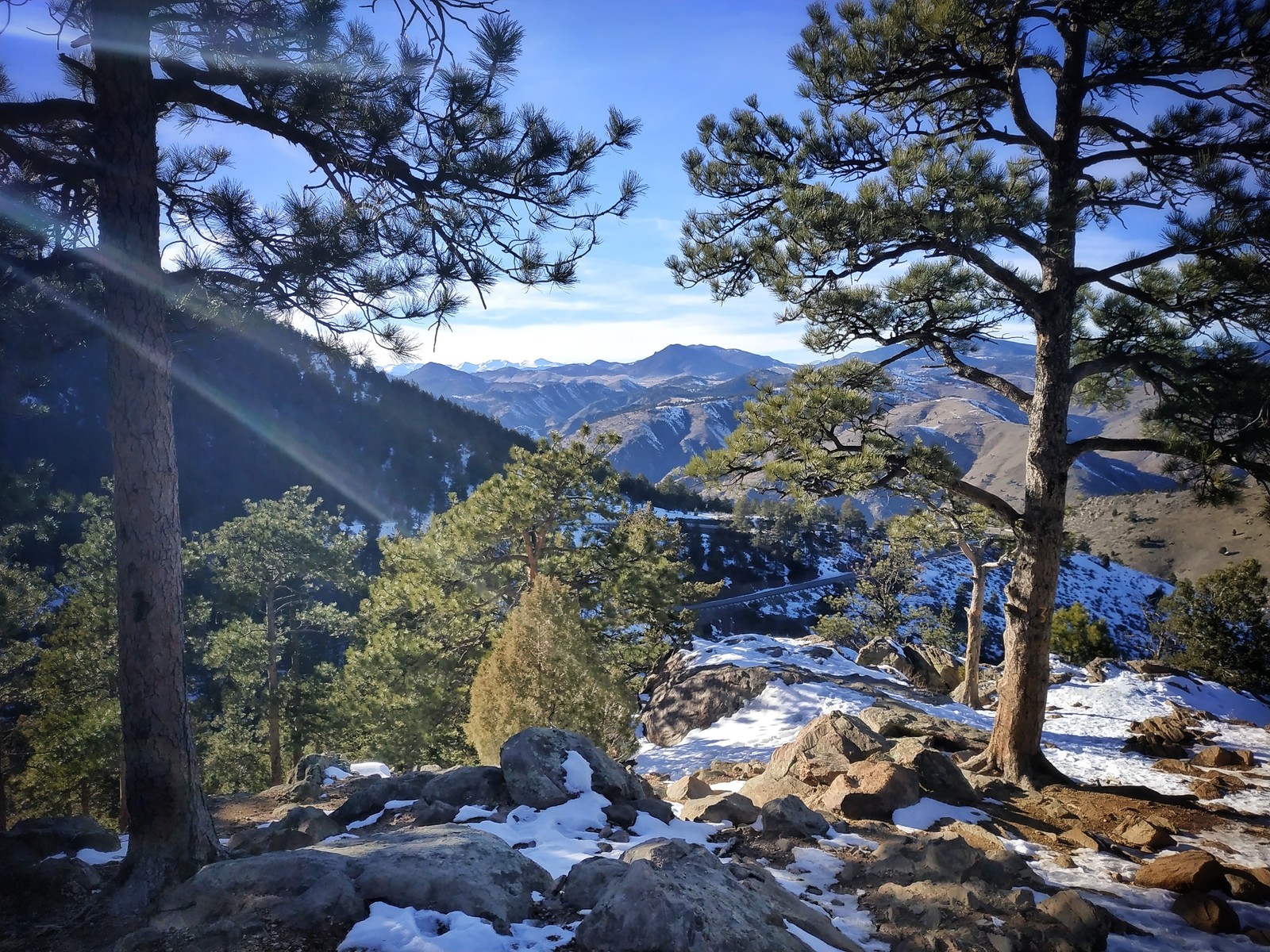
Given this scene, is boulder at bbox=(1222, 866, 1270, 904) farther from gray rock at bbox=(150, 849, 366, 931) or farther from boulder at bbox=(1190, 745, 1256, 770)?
gray rock at bbox=(150, 849, 366, 931)

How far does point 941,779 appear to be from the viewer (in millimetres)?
6500

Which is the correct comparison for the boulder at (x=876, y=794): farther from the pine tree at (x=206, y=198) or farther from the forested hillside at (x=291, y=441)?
the forested hillside at (x=291, y=441)

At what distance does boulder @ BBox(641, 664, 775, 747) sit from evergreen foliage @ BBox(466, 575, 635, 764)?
4.94 metres

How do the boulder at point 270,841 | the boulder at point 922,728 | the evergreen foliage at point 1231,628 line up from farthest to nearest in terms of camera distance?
the evergreen foliage at point 1231,628 → the boulder at point 922,728 → the boulder at point 270,841

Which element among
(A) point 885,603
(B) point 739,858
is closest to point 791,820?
(B) point 739,858

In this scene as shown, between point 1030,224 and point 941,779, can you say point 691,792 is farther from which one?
point 1030,224

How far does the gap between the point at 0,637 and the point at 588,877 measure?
1218cm

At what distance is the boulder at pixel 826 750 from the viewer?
7.13m

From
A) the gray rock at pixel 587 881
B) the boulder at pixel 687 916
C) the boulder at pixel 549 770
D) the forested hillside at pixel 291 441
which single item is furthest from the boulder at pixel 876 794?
the forested hillside at pixel 291 441

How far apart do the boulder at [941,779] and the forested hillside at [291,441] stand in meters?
82.2

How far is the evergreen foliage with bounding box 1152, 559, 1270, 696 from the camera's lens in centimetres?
2667

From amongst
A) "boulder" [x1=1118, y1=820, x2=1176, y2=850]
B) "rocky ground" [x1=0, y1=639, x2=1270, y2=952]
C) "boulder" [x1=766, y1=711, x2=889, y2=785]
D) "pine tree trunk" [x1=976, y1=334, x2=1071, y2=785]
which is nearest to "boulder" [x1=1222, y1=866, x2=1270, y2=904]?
"rocky ground" [x1=0, y1=639, x2=1270, y2=952]

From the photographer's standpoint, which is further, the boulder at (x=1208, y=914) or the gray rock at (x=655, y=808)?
the gray rock at (x=655, y=808)

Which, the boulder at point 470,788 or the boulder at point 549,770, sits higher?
the boulder at point 549,770
